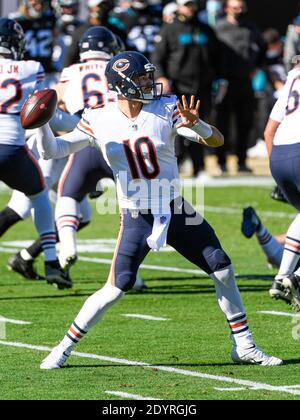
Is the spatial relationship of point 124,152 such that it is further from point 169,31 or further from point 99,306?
point 169,31

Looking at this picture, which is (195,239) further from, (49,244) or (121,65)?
(49,244)

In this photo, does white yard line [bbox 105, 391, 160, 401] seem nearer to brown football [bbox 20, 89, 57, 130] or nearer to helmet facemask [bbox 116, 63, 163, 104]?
brown football [bbox 20, 89, 57, 130]

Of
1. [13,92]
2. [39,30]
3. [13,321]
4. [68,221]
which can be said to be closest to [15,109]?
[13,92]

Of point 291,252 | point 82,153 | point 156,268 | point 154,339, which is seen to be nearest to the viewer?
point 154,339

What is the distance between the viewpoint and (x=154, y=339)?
776 cm

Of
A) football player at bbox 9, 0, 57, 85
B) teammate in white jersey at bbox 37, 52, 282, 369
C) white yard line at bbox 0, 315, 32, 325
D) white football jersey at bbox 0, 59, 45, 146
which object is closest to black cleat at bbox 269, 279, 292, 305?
teammate in white jersey at bbox 37, 52, 282, 369

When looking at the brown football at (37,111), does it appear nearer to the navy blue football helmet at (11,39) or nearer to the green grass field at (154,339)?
the green grass field at (154,339)

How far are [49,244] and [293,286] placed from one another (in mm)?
2168

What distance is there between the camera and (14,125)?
9000 mm

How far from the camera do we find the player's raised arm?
6746 mm

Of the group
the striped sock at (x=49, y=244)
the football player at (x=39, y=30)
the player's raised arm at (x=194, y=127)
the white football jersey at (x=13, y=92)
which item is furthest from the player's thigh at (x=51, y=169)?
the football player at (x=39, y=30)

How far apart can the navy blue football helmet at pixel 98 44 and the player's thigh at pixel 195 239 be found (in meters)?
2.96

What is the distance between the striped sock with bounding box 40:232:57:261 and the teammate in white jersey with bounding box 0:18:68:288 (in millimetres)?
155

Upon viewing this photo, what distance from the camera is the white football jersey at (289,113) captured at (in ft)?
26.2
